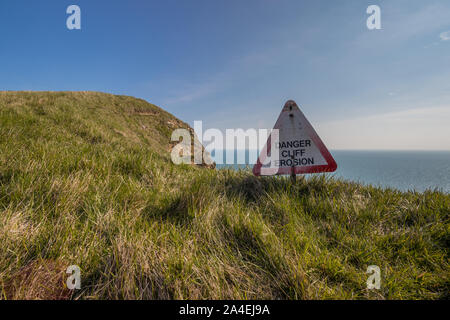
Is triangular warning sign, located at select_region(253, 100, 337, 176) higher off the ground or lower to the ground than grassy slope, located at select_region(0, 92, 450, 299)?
Answer: higher

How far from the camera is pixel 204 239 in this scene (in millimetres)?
1562

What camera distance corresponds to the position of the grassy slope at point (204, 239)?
114cm

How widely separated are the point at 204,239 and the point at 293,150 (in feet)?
6.43

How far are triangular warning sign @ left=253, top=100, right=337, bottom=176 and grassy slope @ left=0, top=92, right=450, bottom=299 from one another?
12.3 inches

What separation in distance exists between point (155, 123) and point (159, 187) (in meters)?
18.4

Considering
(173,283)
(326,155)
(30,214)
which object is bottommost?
(173,283)

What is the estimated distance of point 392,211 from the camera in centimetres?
219

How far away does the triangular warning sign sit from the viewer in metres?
2.71

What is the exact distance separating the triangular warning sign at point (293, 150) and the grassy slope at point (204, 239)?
31cm

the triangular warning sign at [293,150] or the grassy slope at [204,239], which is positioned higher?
the triangular warning sign at [293,150]

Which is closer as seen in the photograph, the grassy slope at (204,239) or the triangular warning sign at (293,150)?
the grassy slope at (204,239)
